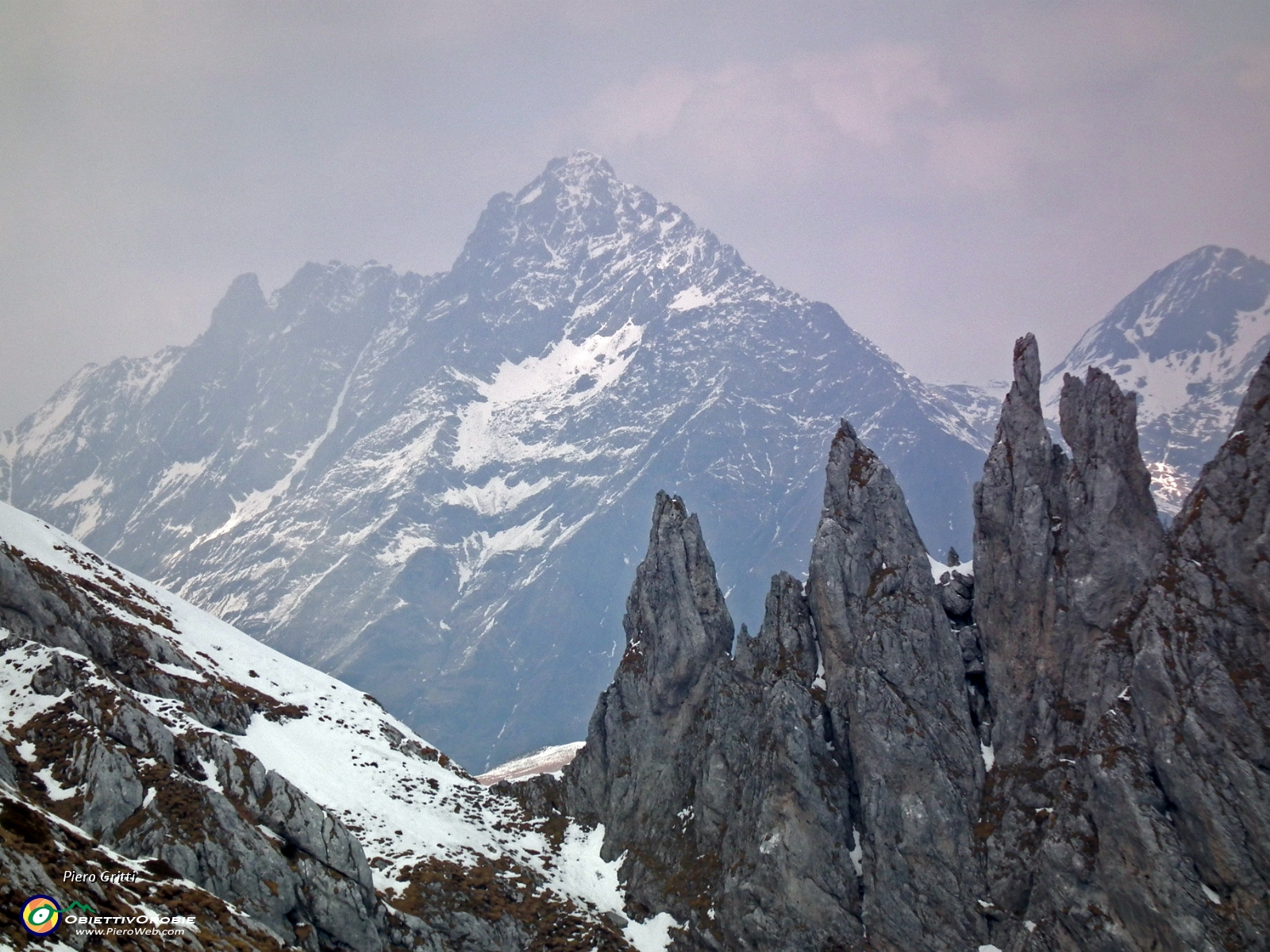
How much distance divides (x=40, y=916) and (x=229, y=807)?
123ft

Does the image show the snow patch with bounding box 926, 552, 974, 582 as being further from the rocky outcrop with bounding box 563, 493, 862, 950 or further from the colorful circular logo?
the colorful circular logo

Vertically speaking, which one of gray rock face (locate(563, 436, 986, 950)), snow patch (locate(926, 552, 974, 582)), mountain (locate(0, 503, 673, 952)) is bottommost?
mountain (locate(0, 503, 673, 952))

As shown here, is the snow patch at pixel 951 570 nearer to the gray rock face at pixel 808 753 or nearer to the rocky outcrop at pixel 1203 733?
the gray rock face at pixel 808 753

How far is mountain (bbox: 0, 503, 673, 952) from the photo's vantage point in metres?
53.0

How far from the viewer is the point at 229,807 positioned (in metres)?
73.8

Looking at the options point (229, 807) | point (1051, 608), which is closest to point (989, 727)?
point (1051, 608)

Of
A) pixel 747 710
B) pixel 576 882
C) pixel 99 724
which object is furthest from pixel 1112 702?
pixel 99 724

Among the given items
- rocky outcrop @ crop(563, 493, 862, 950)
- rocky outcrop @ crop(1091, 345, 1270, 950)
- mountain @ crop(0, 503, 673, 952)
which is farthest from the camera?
rocky outcrop @ crop(563, 493, 862, 950)

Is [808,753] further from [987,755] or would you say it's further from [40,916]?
[40,916]

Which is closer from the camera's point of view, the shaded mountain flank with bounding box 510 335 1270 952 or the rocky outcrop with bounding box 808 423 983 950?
the shaded mountain flank with bounding box 510 335 1270 952

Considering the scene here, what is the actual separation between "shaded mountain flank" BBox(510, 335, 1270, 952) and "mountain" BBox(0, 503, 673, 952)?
431 inches

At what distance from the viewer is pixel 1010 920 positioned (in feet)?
250

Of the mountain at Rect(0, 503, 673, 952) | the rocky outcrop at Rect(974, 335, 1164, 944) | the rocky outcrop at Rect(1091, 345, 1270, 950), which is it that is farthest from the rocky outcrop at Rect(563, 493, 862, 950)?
the rocky outcrop at Rect(1091, 345, 1270, 950)

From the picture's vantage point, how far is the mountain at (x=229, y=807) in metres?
53.0
